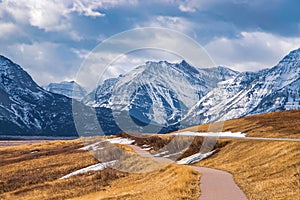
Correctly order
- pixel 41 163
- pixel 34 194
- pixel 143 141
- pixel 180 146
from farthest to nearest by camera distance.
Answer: pixel 143 141, pixel 41 163, pixel 180 146, pixel 34 194

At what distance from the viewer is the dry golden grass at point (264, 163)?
31.7 m

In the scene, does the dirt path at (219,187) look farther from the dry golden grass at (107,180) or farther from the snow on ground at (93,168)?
the snow on ground at (93,168)

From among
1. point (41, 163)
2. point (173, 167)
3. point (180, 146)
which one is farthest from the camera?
point (41, 163)

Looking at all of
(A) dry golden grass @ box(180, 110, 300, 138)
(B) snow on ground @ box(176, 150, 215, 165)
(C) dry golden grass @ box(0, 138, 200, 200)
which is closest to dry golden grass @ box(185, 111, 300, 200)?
(A) dry golden grass @ box(180, 110, 300, 138)

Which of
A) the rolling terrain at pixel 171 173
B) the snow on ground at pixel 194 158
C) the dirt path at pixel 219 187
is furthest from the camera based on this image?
the snow on ground at pixel 194 158

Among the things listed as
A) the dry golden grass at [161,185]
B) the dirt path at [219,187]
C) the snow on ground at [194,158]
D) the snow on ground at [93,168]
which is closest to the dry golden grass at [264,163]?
the dirt path at [219,187]

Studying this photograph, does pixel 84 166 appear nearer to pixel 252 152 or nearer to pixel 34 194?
pixel 34 194

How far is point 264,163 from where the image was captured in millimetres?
44062

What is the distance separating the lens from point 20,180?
68.8 m

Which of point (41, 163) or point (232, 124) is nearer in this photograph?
point (41, 163)

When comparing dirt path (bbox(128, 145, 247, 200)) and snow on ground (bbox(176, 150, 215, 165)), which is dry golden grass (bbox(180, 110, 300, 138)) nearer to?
snow on ground (bbox(176, 150, 215, 165))

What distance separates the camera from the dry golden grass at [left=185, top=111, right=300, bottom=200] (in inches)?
1247

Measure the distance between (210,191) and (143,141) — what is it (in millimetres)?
58976

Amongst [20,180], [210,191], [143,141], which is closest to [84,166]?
[20,180]
